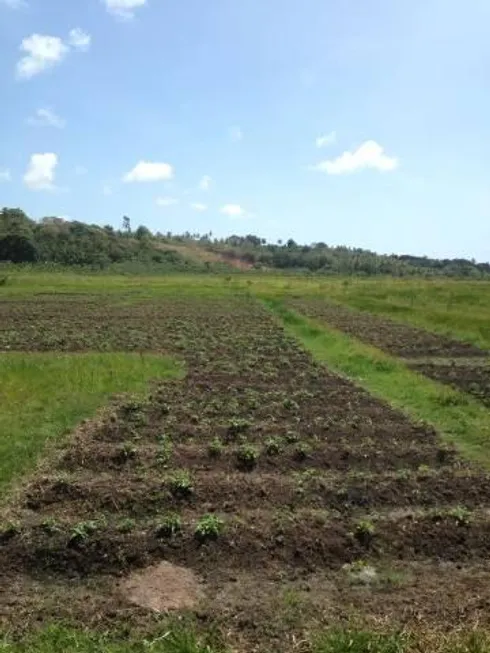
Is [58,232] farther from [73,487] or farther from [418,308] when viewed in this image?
[73,487]

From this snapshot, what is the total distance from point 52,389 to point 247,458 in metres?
7.70

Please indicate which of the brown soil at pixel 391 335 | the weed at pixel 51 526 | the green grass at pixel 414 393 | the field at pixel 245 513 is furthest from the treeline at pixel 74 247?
the weed at pixel 51 526

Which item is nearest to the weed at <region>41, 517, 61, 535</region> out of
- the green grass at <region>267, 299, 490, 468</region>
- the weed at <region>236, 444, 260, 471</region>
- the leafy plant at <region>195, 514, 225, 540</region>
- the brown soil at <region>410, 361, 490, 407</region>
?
the leafy plant at <region>195, 514, 225, 540</region>

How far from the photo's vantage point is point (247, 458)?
10922mm

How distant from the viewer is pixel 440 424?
14.3 m

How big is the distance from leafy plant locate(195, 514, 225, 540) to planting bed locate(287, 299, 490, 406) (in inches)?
423

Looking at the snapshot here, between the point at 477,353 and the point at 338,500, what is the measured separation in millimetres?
20116

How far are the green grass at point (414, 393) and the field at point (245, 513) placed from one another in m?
0.09

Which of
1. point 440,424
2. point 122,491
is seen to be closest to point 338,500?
point 122,491

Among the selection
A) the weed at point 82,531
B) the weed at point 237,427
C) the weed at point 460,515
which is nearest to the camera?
the weed at point 82,531

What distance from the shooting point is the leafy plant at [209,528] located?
306 inches

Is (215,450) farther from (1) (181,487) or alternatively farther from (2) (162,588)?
(2) (162,588)

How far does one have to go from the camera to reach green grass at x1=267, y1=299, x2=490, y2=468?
1326 cm

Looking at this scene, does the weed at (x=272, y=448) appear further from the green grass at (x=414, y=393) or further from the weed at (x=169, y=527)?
the weed at (x=169, y=527)
